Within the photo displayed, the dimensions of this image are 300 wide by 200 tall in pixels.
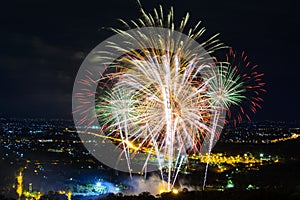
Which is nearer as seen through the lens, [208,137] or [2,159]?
[208,137]

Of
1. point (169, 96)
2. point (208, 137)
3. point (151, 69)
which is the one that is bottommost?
point (208, 137)

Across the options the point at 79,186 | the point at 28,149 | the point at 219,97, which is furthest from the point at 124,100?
the point at 28,149

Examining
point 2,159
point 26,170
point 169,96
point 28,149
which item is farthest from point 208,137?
point 28,149

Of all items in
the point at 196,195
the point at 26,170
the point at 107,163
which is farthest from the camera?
the point at 107,163

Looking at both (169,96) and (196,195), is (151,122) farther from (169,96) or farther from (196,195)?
(196,195)

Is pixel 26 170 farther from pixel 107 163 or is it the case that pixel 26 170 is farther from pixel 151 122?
pixel 151 122

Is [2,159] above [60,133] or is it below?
below

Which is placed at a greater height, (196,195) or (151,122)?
(151,122)

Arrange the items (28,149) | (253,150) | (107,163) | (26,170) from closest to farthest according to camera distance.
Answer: (26,170)
(107,163)
(253,150)
(28,149)

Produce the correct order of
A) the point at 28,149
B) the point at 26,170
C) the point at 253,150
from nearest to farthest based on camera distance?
the point at 26,170 < the point at 253,150 < the point at 28,149
